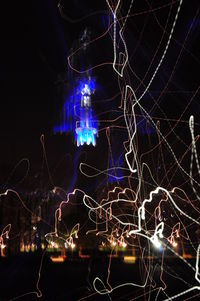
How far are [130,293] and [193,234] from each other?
9.11m

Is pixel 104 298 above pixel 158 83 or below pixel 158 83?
below

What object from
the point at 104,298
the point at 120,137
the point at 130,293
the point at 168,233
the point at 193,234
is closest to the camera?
the point at 104,298

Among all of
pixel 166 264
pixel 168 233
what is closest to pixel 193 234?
pixel 168 233

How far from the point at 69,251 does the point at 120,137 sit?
626 centimetres

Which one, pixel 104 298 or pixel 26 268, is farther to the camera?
pixel 26 268

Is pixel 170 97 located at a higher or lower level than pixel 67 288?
higher

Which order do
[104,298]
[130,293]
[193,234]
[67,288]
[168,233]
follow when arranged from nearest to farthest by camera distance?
[104,298]
[130,293]
[67,288]
[193,234]
[168,233]

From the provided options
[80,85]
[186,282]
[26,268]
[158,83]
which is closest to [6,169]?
→ [80,85]

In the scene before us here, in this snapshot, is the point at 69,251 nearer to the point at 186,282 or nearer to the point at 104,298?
the point at 186,282

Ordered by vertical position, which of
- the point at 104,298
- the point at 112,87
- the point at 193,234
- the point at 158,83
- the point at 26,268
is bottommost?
the point at 104,298

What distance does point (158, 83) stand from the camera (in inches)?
363

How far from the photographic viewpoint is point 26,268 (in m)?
9.42

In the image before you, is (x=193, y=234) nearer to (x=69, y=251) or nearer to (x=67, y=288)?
(x=69, y=251)

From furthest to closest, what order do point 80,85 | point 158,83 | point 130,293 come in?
point 80,85, point 158,83, point 130,293
